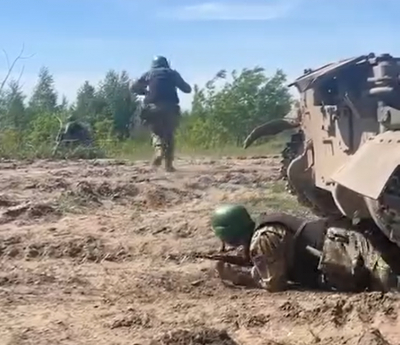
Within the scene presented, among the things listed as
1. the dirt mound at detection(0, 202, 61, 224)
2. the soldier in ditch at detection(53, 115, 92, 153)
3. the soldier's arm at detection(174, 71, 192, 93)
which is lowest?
the dirt mound at detection(0, 202, 61, 224)

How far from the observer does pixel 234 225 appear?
6.86 meters

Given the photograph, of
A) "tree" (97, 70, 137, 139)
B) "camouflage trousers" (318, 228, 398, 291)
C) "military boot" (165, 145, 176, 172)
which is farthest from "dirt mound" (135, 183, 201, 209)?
"tree" (97, 70, 137, 139)

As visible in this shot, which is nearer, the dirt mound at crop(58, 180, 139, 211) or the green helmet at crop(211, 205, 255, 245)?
the green helmet at crop(211, 205, 255, 245)

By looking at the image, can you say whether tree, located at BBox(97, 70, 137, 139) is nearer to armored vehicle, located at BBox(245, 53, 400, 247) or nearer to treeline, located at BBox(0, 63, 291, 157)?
treeline, located at BBox(0, 63, 291, 157)

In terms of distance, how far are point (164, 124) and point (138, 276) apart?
776 centimetres

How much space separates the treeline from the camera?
2408cm

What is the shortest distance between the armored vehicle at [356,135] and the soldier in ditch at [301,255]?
222mm

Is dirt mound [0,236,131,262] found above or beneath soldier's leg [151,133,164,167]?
beneath

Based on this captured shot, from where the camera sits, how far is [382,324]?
17.3 feet

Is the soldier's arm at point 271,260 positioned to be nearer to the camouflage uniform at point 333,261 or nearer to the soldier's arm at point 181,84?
the camouflage uniform at point 333,261

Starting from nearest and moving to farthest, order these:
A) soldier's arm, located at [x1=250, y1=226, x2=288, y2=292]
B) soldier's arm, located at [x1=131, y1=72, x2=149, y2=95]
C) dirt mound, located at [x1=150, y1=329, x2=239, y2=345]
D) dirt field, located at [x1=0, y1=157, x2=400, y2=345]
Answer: dirt mound, located at [x1=150, y1=329, x2=239, y2=345]
dirt field, located at [x1=0, y1=157, x2=400, y2=345]
soldier's arm, located at [x1=250, y1=226, x2=288, y2=292]
soldier's arm, located at [x1=131, y1=72, x2=149, y2=95]

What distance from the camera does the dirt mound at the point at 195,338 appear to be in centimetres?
489

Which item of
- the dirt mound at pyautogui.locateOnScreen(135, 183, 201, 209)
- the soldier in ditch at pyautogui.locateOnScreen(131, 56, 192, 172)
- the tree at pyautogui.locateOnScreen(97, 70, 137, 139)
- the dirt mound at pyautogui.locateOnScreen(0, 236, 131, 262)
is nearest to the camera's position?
the dirt mound at pyautogui.locateOnScreen(0, 236, 131, 262)

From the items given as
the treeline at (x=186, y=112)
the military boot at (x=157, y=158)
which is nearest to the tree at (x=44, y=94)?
the treeline at (x=186, y=112)
